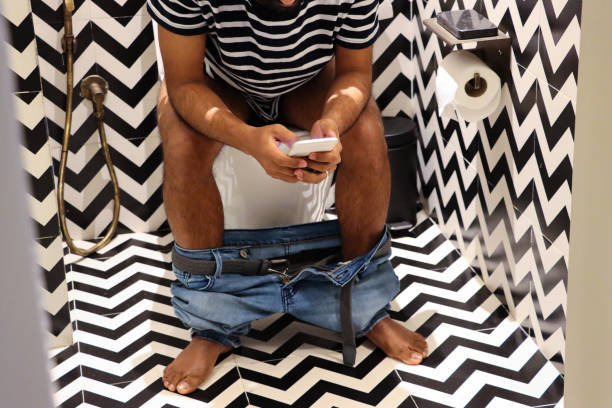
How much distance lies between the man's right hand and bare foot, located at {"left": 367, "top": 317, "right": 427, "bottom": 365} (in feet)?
1.57

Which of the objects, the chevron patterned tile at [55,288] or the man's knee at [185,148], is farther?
the chevron patterned tile at [55,288]

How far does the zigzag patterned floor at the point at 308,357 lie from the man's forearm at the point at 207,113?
0.55 meters

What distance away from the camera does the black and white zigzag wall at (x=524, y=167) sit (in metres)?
1.61

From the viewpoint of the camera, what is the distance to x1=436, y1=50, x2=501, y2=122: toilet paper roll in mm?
1841

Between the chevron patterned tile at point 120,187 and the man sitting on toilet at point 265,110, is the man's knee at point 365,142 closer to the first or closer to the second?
the man sitting on toilet at point 265,110

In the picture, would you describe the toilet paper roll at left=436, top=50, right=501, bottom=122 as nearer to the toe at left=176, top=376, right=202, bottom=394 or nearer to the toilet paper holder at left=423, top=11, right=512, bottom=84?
the toilet paper holder at left=423, top=11, right=512, bottom=84

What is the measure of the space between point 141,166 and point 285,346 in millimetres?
843

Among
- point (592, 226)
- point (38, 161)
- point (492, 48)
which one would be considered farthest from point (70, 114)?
point (592, 226)

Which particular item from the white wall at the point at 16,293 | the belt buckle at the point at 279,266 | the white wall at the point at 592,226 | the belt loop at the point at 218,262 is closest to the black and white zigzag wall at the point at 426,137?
the belt loop at the point at 218,262

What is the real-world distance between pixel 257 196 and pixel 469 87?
572 mm

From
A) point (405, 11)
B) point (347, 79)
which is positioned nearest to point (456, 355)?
point (347, 79)

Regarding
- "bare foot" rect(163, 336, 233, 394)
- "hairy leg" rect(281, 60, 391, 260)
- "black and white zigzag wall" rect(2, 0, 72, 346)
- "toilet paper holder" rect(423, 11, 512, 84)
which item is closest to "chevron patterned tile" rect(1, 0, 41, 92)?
"black and white zigzag wall" rect(2, 0, 72, 346)

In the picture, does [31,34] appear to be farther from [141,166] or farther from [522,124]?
[522,124]

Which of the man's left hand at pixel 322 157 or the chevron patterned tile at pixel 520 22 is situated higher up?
the chevron patterned tile at pixel 520 22
